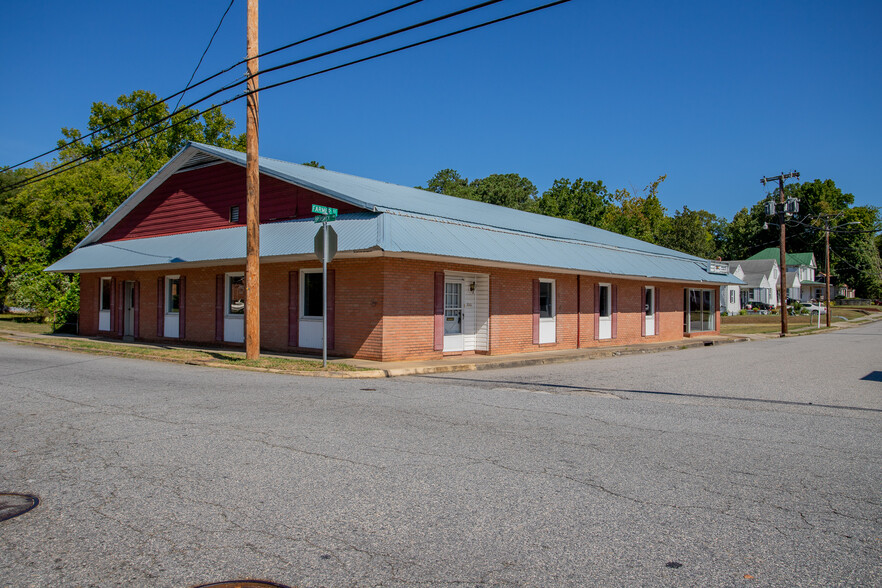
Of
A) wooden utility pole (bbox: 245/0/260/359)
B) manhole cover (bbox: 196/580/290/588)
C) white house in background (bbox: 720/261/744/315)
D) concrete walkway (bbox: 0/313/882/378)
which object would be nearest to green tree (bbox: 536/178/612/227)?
white house in background (bbox: 720/261/744/315)

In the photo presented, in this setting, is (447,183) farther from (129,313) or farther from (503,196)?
(129,313)

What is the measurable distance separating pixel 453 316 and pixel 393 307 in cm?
280

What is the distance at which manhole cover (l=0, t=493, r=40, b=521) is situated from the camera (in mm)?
4660

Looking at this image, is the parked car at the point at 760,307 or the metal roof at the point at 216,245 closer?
the metal roof at the point at 216,245

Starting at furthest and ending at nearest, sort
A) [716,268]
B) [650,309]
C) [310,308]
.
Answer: [716,268] → [650,309] → [310,308]

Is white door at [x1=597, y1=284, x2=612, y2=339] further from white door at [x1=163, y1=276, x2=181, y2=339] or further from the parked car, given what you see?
the parked car

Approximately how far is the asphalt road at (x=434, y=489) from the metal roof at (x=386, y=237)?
6207mm

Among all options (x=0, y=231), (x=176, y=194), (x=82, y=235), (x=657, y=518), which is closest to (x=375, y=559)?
(x=657, y=518)

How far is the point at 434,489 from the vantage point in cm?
528

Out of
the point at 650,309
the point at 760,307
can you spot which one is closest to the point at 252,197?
the point at 650,309

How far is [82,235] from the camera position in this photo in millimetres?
34875

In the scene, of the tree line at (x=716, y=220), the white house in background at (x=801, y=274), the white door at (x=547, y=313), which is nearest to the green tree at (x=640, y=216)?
the tree line at (x=716, y=220)

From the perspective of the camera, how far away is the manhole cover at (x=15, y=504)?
4.66 m

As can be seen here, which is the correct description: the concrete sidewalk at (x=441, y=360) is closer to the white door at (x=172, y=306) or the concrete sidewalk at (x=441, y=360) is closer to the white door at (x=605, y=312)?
the white door at (x=172, y=306)
